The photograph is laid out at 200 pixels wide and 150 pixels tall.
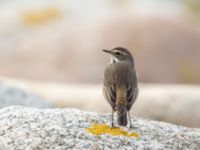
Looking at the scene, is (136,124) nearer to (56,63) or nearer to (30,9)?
(56,63)

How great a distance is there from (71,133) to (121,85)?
4.42ft

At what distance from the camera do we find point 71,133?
10625 mm

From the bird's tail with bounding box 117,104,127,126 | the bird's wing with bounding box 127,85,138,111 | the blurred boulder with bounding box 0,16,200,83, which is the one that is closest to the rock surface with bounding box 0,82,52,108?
the bird's wing with bounding box 127,85,138,111

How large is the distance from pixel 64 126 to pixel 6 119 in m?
0.86

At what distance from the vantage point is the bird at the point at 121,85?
11.2 meters

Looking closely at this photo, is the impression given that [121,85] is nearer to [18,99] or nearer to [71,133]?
[71,133]

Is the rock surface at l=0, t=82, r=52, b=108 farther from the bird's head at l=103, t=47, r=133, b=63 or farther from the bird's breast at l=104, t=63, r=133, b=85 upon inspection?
the bird's breast at l=104, t=63, r=133, b=85

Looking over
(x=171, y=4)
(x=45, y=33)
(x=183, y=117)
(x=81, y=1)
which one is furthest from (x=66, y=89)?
(x=171, y=4)

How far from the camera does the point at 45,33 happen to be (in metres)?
31.6

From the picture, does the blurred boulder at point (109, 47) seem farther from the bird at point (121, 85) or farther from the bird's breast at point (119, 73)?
the bird's breast at point (119, 73)

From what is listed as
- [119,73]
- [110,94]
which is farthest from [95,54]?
[110,94]

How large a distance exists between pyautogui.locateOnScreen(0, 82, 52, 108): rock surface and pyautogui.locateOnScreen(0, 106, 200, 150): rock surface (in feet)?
14.3

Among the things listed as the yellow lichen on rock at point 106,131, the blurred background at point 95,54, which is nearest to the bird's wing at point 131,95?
the yellow lichen on rock at point 106,131

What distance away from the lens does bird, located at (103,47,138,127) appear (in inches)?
442
